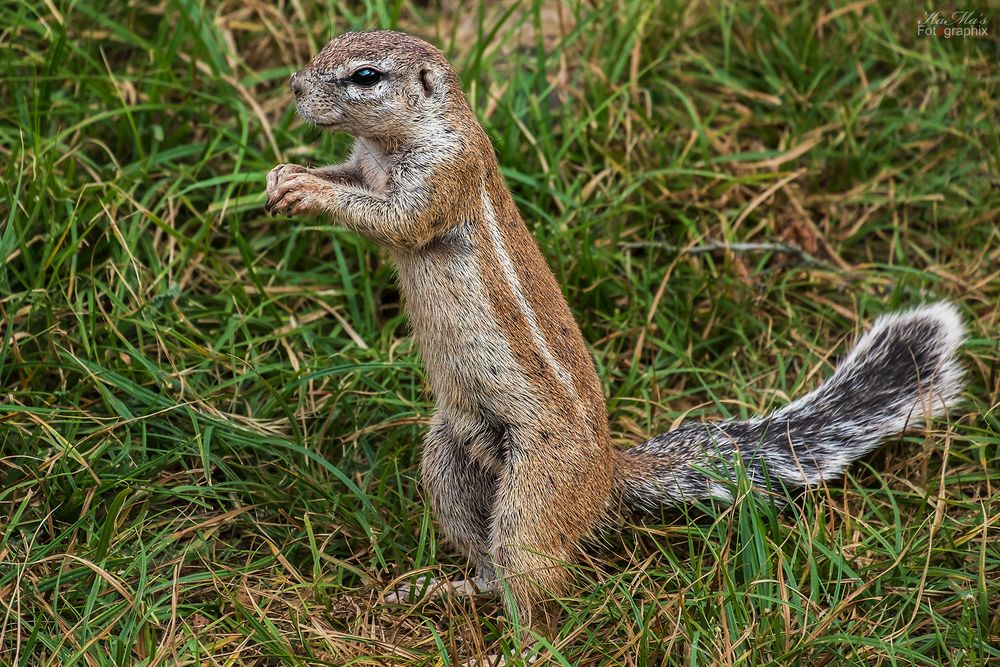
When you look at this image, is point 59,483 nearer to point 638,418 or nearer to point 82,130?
point 82,130

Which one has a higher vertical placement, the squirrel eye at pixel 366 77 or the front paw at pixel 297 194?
the squirrel eye at pixel 366 77

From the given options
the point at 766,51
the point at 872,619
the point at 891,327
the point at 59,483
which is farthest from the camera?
the point at 766,51

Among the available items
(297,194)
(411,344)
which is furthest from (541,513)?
(297,194)

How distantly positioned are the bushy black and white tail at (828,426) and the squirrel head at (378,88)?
1494 mm

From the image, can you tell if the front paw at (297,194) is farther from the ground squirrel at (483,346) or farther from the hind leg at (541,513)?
the hind leg at (541,513)

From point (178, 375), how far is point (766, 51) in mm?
3602

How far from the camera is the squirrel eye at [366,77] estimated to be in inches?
156

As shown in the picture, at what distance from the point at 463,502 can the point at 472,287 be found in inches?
33.2

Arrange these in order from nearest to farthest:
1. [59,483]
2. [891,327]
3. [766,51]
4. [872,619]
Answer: [872,619]
[59,483]
[891,327]
[766,51]

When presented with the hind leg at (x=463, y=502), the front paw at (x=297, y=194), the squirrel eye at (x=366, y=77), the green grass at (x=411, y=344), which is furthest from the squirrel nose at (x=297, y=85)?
the hind leg at (x=463, y=502)

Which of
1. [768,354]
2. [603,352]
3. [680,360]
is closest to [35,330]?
[603,352]

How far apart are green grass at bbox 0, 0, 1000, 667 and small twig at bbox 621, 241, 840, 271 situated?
→ 5cm

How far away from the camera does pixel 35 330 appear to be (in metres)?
4.78
